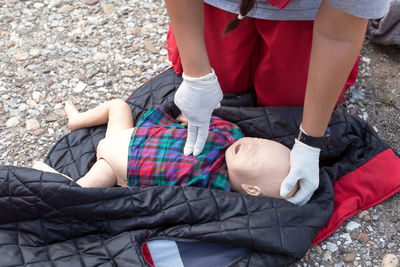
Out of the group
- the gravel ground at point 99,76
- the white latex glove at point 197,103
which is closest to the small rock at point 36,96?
the gravel ground at point 99,76

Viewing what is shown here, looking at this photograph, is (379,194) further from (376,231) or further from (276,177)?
(276,177)

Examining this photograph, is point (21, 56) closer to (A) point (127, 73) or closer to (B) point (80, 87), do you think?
(B) point (80, 87)

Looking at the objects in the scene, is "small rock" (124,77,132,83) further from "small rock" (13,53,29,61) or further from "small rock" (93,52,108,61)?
"small rock" (13,53,29,61)

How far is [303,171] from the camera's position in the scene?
1494 millimetres

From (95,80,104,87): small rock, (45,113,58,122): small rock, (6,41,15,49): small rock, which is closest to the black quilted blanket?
(45,113,58,122): small rock

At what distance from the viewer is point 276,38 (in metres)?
1.67

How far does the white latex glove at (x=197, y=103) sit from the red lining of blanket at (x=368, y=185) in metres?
0.63

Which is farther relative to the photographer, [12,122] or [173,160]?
[12,122]

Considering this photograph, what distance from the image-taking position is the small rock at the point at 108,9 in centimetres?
266

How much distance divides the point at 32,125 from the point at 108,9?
1.00 metres

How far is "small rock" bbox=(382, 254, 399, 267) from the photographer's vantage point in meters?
1.57

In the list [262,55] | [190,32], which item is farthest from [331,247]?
[190,32]

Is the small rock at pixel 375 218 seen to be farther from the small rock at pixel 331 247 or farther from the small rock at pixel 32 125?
the small rock at pixel 32 125

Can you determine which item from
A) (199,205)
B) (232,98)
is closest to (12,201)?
(199,205)
